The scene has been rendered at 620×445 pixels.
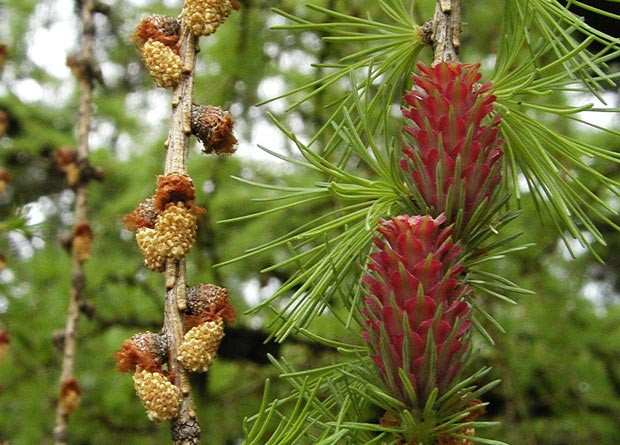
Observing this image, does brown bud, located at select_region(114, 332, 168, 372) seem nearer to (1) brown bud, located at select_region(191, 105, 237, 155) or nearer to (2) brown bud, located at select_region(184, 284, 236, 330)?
(2) brown bud, located at select_region(184, 284, 236, 330)

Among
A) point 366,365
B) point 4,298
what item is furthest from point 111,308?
point 366,365

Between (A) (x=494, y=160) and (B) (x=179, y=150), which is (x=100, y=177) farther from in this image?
(A) (x=494, y=160)

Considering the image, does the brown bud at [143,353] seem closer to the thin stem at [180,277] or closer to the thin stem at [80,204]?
the thin stem at [180,277]

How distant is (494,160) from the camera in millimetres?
578

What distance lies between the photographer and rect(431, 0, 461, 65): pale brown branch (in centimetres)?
66

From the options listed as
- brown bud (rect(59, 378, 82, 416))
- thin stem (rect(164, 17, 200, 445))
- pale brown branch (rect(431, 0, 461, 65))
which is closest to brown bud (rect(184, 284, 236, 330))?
thin stem (rect(164, 17, 200, 445))

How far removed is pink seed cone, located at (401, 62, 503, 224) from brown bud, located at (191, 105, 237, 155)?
145 millimetres

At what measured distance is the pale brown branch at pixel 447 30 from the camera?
2.15 feet

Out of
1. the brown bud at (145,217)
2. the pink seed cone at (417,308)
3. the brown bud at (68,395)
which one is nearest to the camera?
the pink seed cone at (417,308)

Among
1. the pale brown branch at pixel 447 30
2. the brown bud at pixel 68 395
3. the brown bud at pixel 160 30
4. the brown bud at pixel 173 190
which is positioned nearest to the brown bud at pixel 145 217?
the brown bud at pixel 173 190

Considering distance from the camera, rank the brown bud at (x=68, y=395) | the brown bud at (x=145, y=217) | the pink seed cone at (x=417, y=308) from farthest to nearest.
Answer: the brown bud at (x=68, y=395), the brown bud at (x=145, y=217), the pink seed cone at (x=417, y=308)

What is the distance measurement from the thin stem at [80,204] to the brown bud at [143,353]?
1.91 ft

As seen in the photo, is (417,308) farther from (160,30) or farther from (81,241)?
(81,241)

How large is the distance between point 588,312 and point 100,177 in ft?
4.23
